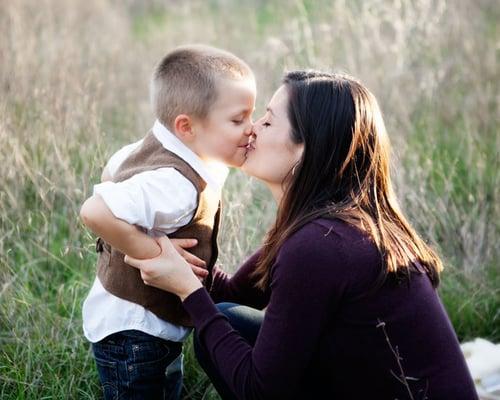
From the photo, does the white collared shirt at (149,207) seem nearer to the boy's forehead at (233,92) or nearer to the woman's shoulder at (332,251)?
the boy's forehead at (233,92)

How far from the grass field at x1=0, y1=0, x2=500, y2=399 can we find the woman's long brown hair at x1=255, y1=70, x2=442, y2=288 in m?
0.77

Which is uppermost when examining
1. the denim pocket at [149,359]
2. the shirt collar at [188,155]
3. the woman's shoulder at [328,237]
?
the shirt collar at [188,155]

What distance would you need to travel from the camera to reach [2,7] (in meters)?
5.95

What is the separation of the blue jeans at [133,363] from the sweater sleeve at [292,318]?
0.31 meters

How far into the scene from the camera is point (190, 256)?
233cm

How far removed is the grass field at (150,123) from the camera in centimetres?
299

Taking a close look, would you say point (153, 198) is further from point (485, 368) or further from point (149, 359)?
point (485, 368)

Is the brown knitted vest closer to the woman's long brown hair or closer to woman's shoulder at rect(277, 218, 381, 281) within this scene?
the woman's long brown hair

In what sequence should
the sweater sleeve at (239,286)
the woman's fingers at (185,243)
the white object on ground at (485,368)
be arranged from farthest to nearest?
the white object on ground at (485,368), the sweater sleeve at (239,286), the woman's fingers at (185,243)

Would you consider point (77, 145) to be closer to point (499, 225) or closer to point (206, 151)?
point (206, 151)

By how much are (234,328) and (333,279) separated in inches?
25.8

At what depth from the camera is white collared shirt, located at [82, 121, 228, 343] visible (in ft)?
6.78

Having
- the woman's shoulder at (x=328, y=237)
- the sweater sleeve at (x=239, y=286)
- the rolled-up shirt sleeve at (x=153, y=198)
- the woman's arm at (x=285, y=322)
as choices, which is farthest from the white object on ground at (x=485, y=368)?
the rolled-up shirt sleeve at (x=153, y=198)

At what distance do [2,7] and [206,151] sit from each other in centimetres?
422
